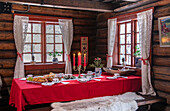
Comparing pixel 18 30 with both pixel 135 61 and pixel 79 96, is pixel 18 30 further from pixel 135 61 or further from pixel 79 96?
pixel 135 61

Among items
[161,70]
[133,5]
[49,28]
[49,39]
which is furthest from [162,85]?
[49,28]

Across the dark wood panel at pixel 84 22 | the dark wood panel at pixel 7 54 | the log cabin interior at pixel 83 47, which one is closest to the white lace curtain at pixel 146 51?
the log cabin interior at pixel 83 47

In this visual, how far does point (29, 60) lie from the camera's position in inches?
234

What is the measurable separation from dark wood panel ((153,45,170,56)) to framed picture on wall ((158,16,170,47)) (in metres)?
0.09

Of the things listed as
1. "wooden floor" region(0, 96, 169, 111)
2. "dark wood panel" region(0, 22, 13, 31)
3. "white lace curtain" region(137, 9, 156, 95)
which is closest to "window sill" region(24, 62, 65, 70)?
"dark wood panel" region(0, 22, 13, 31)

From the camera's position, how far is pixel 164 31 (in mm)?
4277

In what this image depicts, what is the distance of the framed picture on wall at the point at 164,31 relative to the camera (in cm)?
420

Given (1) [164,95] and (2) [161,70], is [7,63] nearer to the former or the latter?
(2) [161,70]

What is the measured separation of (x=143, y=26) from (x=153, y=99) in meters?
1.74

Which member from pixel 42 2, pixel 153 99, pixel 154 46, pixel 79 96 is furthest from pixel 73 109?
pixel 42 2

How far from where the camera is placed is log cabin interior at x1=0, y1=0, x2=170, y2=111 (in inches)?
156

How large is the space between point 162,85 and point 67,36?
321 cm

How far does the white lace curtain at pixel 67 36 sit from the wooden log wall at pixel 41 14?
0.20 meters

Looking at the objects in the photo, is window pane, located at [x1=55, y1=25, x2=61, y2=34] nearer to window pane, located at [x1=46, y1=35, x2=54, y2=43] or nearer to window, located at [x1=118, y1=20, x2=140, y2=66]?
window pane, located at [x1=46, y1=35, x2=54, y2=43]
